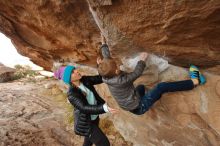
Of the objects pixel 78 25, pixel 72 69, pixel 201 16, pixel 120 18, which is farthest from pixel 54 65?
pixel 201 16

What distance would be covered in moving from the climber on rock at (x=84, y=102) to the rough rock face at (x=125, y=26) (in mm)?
782

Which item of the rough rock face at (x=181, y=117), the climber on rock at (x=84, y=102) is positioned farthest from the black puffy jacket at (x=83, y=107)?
the rough rock face at (x=181, y=117)

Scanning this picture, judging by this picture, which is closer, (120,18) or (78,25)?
(120,18)

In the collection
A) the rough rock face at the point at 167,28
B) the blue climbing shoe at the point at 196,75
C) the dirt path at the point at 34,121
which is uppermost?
the rough rock face at the point at 167,28

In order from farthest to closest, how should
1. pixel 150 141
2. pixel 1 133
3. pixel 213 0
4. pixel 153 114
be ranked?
pixel 1 133 → pixel 150 141 → pixel 153 114 → pixel 213 0

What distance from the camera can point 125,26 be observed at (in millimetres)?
4406

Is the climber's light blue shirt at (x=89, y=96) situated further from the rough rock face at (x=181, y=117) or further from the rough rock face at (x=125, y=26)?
the rough rock face at (x=181, y=117)

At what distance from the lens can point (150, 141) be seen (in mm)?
6363

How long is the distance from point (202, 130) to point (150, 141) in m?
1.55

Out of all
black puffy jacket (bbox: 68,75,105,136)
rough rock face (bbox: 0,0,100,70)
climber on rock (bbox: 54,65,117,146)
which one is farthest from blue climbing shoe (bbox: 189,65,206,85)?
rough rock face (bbox: 0,0,100,70)

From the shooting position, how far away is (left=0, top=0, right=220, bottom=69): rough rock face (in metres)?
3.71

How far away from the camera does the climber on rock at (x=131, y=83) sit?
440 cm

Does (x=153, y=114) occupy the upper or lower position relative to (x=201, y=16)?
lower

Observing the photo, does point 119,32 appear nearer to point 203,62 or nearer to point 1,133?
point 203,62
